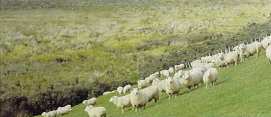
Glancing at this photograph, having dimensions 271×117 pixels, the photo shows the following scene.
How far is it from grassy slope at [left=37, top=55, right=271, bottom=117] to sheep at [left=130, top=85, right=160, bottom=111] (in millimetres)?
382

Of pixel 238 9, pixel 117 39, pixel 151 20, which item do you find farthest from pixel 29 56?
pixel 238 9

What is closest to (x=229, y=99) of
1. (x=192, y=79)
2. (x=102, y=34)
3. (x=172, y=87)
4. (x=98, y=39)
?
(x=172, y=87)

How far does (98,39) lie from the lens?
281ft

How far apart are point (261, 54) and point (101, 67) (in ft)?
92.1

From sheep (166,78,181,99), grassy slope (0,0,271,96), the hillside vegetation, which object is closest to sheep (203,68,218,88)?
sheep (166,78,181,99)

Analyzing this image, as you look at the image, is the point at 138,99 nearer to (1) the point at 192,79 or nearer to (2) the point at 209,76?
(1) the point at 192,79

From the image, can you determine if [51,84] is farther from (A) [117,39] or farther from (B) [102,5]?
(B) [102,5]

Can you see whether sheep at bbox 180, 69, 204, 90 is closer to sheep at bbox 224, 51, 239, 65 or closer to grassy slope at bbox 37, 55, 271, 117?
grassy slope at bbox 37, 55, 271, 117

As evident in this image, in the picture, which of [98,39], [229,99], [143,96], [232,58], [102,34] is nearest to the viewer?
[229,99]

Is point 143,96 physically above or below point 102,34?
above

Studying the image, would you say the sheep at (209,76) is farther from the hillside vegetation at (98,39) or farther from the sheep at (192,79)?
the hillside vegetation at (98,39)

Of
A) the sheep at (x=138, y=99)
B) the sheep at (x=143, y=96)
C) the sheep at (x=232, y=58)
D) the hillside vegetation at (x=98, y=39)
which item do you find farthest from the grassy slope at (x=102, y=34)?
the sheep at (x=138, y=99)

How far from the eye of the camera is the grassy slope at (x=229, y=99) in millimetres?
23734

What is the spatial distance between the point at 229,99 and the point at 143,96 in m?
6.37
